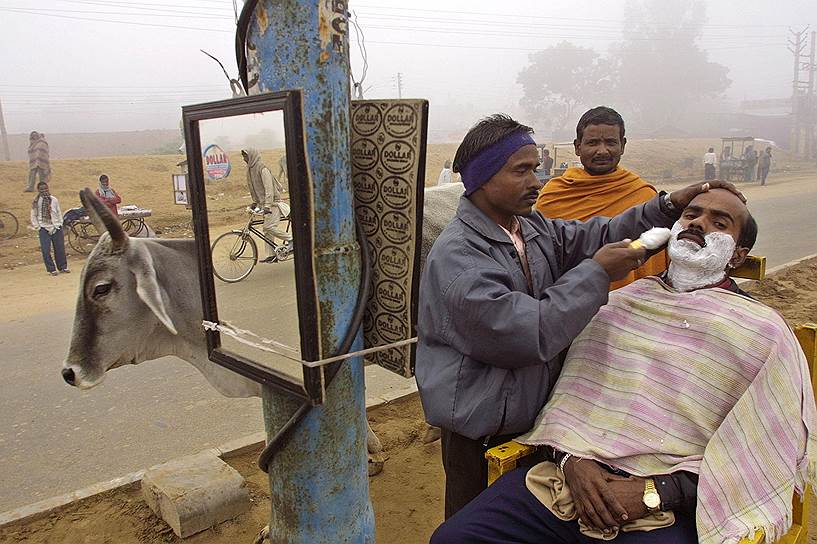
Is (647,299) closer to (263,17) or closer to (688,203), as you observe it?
(688,203)

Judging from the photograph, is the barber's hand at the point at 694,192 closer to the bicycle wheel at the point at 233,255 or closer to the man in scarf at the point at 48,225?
the bicycle wheel at the point at 233,255

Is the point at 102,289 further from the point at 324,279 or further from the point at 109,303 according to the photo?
the point at 324,279

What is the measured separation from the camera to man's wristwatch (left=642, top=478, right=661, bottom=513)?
5.76 ft

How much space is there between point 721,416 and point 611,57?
3178 inches

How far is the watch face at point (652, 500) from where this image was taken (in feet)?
5.76

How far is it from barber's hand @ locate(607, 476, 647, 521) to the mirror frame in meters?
0.88

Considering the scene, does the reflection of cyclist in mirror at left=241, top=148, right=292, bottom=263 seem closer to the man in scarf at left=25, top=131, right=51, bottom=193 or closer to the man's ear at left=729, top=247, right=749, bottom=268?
the man's ear at left=729, top=247, right=749, bottom=268

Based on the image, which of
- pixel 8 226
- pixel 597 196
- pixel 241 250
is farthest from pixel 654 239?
pixel 8 226

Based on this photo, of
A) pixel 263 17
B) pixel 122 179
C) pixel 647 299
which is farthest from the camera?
pixel 122 179

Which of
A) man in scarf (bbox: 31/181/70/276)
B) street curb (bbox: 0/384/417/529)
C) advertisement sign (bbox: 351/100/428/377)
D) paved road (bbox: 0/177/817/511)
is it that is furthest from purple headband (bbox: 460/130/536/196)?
man in scarf (bbox: 31/181/70/276)

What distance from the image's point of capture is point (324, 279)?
198 centimetres

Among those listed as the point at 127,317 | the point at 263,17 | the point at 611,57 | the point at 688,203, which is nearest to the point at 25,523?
the point at 127,317

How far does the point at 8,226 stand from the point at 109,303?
13.4 meters

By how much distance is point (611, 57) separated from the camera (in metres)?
75.1
